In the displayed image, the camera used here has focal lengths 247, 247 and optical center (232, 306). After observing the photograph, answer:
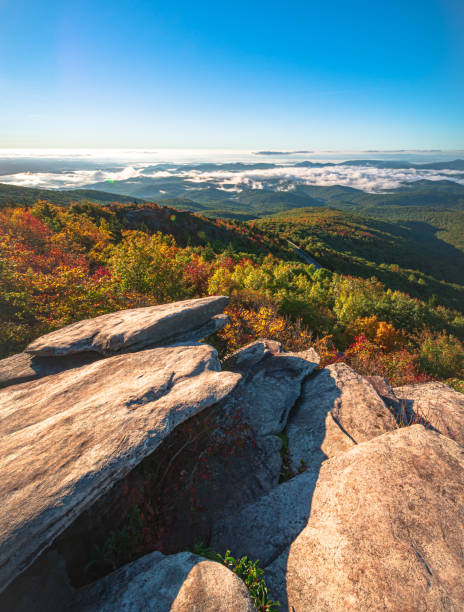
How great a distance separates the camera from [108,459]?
5.74 meters

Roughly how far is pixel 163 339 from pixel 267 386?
5.19m

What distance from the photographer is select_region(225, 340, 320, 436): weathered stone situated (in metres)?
10.0

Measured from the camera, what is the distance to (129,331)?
1012 centimetres

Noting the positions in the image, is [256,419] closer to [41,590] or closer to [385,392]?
[385,392]

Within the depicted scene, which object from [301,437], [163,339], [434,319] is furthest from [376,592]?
[434,319]

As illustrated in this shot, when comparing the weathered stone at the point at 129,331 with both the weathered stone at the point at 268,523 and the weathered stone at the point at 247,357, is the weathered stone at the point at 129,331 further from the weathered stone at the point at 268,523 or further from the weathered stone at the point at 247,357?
the weathered stone at the point at 268,523

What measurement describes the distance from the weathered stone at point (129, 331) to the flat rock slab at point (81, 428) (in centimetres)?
88

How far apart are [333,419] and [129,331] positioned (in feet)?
29.4

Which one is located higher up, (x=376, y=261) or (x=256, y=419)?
(x=256, y=419)

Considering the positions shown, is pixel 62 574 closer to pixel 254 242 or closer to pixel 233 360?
pixel 233 360

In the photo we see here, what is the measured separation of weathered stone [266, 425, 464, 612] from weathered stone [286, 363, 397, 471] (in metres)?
1.48

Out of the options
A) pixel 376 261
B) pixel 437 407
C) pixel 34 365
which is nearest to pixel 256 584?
pixel 437 407

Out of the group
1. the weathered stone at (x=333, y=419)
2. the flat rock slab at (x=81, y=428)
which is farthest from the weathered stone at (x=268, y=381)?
the flat rock slab at (x=81, y=428)

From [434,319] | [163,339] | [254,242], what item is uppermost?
[163,339]
